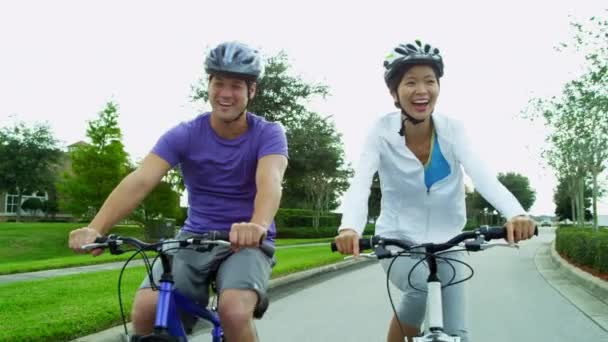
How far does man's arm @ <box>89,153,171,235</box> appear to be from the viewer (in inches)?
129

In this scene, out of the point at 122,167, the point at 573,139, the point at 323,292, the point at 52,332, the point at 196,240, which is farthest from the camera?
the point at 122,167

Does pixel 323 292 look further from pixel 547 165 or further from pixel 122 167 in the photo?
pixel 547 165

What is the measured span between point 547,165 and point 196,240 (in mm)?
39052

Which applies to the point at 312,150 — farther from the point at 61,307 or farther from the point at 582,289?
the point at 61,307

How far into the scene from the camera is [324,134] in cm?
3588

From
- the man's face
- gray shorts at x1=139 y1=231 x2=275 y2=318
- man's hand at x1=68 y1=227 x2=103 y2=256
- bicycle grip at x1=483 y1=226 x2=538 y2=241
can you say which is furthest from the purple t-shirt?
bicycle grip at x1=483 y1=226 x2=538 y2=241

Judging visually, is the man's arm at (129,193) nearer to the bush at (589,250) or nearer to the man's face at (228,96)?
the man's face at (228,96)

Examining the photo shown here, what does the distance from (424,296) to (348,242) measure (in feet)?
2.15

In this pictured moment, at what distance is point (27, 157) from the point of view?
58.7m

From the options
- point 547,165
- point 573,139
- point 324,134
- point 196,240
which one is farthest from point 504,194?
point 547,165

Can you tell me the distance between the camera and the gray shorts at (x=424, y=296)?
326 centimetres

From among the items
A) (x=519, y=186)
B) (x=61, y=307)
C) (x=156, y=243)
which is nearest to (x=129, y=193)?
(x=156, y=243)

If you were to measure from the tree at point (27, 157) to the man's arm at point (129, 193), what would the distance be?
59.3m

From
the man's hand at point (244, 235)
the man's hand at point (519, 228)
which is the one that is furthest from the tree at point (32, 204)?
the man's hand at point (519, 228)
